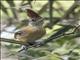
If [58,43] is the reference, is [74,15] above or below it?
above

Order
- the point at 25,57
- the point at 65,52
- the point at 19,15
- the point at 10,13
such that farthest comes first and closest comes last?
the point at 10,13
the point at 19,15
the point at 65,52
the point at 25,57

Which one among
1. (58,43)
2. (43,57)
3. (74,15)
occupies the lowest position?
(43,57)

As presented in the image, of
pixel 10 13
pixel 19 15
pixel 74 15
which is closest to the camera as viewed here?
pixel 74 15

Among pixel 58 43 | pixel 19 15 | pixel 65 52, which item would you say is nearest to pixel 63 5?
pixel 19 15

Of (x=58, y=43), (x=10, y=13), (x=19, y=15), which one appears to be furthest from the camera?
(x=10, y=13)

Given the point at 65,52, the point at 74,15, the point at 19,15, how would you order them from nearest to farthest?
the point at 65,52
the point at 74,15
the point at 19,15

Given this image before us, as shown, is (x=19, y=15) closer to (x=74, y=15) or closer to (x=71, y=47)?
(x=74, y=15)

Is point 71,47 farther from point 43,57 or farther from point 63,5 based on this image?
point 63,5

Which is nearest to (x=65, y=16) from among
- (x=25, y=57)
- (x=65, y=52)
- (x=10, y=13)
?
(x=10, y=13)

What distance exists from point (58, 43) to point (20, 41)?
0.18 meters

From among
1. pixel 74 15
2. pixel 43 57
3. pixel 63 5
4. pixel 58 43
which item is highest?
pixel 63 5

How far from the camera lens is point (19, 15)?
6.33 feet

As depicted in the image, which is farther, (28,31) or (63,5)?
(63,5)

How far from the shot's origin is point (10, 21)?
6.43 ft
